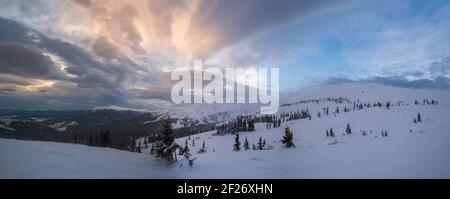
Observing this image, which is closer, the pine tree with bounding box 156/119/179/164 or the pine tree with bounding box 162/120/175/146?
the pine tree with bounding box 156/119/179/164

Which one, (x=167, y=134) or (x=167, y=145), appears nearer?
(x=167, y=145)

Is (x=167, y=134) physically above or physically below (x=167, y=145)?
above

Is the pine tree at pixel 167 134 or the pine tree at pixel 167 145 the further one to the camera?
the pine tree at pixel 167 134
